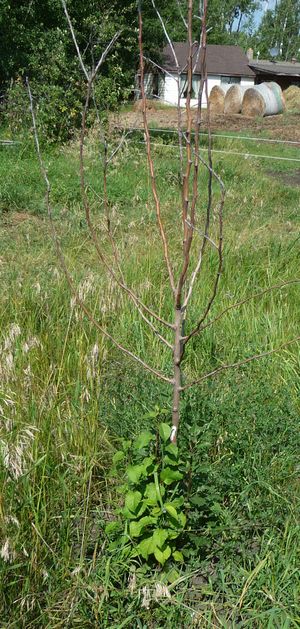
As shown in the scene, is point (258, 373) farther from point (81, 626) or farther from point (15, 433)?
point (81, 626)

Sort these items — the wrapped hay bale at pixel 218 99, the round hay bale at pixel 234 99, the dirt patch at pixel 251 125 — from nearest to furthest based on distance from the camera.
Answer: the dirt patch at pixel 251 125 < the round hay bale at pixel 234 99 < the wrapped hay bale at pixel 218 99

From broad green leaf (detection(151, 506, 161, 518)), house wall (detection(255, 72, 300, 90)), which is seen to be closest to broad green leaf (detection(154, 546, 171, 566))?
broad green leaf (detection(151, 506, 161, 518))

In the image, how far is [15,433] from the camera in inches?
96.3

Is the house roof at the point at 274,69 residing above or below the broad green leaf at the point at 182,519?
below

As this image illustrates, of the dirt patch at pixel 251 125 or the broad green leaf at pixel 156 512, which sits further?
the dirt patch at pixel 251 125

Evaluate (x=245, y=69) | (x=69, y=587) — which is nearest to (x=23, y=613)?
(x=69, y=587)

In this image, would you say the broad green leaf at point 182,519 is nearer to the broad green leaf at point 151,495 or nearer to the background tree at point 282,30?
the broad green leaf at point 151,495

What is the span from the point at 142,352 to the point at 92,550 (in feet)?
4.33

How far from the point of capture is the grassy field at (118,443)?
2.13 m

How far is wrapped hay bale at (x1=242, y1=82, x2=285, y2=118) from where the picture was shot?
30734mm

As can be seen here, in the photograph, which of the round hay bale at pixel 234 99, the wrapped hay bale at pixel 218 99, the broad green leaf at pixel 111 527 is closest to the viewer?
the broad green leaf at pixel 111 527

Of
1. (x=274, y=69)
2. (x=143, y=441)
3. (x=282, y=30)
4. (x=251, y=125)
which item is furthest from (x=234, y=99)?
(x=282, y=30)

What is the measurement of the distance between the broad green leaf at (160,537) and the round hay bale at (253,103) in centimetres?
3049

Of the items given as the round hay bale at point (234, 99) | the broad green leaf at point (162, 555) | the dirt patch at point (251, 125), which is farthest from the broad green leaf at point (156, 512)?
the round hay bale at point (234, 99)
